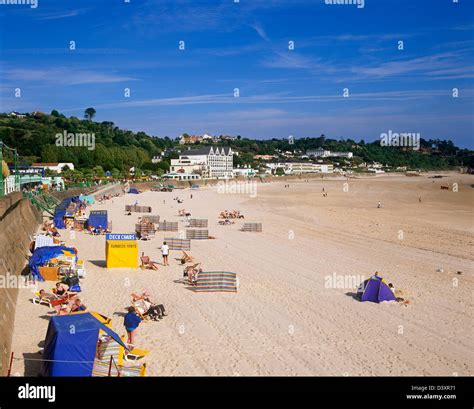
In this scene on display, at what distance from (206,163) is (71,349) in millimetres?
117207

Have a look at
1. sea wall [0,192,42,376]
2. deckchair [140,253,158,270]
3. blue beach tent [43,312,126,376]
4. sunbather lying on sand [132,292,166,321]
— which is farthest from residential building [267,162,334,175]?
blue beach tent [43,312,126,376]

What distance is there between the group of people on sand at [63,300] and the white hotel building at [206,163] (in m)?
99.1

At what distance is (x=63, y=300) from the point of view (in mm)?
11195

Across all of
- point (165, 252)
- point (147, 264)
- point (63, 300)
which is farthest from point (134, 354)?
point (165, 252)

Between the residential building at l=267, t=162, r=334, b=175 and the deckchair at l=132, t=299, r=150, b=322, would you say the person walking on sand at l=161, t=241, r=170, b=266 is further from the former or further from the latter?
the residential building at l=267, t=162, r=334, b=175

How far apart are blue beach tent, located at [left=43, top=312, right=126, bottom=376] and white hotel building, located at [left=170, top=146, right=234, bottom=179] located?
103 m

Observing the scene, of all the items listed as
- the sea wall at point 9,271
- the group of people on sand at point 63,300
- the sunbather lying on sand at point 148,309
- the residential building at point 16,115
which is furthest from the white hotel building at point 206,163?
the sunbather lying on sand at point 148,309

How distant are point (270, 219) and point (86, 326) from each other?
25340mm

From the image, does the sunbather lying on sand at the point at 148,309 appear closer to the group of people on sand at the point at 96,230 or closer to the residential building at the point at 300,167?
the group of people on sand at the point at 96,230

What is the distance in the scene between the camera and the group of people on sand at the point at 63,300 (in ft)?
33.3

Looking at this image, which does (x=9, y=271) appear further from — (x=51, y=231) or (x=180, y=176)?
(x=180, y=176)

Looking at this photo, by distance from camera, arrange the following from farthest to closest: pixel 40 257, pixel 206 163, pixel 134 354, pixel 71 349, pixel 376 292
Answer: pixel 206 163
pixel 40 257
pixel 376 292
pixel 134 354
pixel 71 349

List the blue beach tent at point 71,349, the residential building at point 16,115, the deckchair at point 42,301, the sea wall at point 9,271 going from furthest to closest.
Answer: the residential building at point 16,115
the deckchair at point 42,301
the sea wall at point 9,271
the blue beach tent at point 71,349
